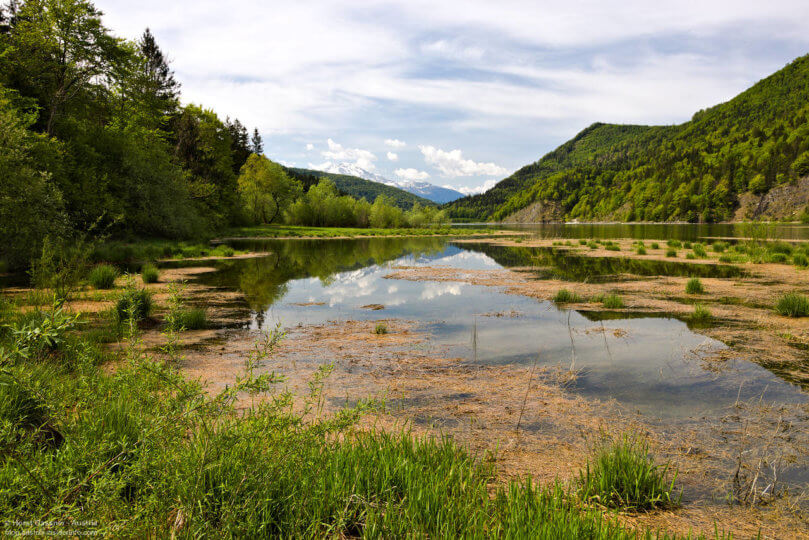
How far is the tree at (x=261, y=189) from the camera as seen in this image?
76.1 meters

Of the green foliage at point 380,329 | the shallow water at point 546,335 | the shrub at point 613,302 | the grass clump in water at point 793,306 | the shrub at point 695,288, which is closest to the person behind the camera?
the shallow water at point 546,335

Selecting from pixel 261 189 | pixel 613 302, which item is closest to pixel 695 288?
pixel 613 302

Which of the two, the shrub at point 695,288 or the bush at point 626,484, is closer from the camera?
the bush at point 626,484

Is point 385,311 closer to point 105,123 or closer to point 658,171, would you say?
point 105,123

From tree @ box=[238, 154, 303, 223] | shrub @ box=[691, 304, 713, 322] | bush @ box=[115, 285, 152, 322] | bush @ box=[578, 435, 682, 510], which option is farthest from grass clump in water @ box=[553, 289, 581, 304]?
tree @ box=[238, 154, 303, 223]

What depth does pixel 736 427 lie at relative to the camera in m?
5.86

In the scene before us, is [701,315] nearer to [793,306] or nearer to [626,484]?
[793,306]

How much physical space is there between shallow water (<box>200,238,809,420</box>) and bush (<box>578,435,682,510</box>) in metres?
2.41

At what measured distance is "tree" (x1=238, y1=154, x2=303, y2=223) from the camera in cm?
7612

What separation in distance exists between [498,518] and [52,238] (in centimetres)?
2337

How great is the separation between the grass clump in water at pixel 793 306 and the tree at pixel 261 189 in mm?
75048

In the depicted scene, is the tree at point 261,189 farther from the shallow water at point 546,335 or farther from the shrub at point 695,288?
the shrub at point 695,288

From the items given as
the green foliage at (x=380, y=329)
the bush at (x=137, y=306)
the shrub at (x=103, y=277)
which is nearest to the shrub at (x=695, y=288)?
the green foliage at (x=380, y=329)

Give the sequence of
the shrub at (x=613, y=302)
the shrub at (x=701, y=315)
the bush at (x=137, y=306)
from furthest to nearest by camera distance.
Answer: the shrub at (x=613, y=302)
the shrub at (x=701, y=315)
the bush at (x=137, y=306)
